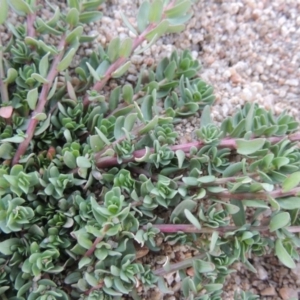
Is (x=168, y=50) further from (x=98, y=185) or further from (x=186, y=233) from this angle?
(x=186, y=233)

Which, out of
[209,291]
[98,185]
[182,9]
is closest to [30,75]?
[98,185]

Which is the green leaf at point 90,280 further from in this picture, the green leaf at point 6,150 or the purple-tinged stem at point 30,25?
the purple-tinged stem at point 30,25

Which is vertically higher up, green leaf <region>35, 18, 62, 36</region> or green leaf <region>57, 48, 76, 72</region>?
green leaf <region>35, 18, 62, 36</region>

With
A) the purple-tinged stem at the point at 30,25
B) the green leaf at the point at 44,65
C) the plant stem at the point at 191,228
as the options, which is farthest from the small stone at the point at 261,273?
the purple-tinged stem at the point at 30,25

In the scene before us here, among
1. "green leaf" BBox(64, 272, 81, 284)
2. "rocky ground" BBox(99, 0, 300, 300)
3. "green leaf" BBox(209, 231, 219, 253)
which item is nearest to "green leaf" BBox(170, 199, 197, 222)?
"green leaf" BBox(209, 231, 219, 253)

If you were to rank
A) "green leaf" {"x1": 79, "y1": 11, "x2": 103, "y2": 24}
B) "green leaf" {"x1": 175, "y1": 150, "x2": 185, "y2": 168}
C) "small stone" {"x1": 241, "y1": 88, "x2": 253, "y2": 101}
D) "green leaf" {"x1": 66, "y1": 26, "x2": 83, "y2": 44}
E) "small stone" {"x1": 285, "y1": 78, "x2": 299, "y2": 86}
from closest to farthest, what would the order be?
"green leaf" {"x1": 175, "y1": 150, "x2": 185, "y2": 168} → "green leaf" {"x1": 66, "y1": 26, "x2": 83, "y2": 44} → "green leaf" {"x1": 79, "y1": 11, "x2": 103, "y2": 24} → "small stone" {"x1": 241, "y1": 88, "x2": 253, "y2": 101} → "small stone" {"x1": 285, "y1": 78, "x2": 299, "y2": 86}

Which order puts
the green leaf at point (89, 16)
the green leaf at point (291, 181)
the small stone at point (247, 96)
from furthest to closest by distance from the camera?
the small stone at point (247, 96)
the green leaf at point (89, 16)
the green leaf at point (291, 181)

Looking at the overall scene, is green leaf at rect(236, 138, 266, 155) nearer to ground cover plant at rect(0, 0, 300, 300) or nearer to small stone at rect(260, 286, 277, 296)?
ground cover plant at rect(0, 0, 300, 300)
